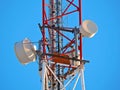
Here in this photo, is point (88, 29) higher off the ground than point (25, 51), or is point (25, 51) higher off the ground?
point (88, 29)

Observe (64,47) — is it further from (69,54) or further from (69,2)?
(69,2)

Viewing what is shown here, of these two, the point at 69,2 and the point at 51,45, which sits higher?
the point at 69,2

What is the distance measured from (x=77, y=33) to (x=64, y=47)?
1.78 metres

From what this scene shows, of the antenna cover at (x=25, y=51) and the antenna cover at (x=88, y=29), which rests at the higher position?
the antenna cover at (x=88, y=29)

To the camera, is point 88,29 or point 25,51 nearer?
point 25,51

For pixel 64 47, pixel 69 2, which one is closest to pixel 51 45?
pixel 64 47

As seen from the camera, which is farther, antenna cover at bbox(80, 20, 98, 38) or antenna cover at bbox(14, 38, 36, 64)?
antenna cover at bbox(80, 20, 98, 38)

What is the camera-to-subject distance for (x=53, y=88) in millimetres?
38500

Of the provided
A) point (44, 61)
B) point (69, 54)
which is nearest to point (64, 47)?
point (69, 54)

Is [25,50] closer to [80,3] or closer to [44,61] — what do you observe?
[44,61]

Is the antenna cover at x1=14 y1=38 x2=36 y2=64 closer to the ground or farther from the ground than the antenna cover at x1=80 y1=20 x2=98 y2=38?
closer to the ground

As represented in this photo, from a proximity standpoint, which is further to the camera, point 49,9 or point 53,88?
point 49,9

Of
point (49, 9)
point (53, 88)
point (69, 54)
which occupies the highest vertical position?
point (49, 9)

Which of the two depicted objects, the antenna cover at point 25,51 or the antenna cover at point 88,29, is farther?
the antenna cover at point 88,29
